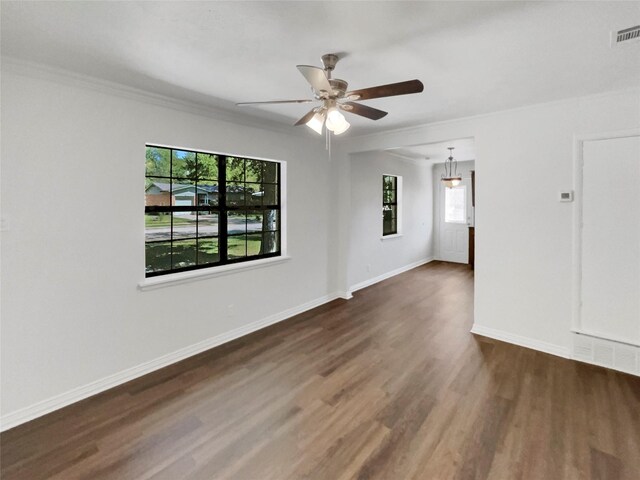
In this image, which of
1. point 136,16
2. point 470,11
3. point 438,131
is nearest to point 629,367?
Answer: point 438,131

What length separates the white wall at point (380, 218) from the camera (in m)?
5.73

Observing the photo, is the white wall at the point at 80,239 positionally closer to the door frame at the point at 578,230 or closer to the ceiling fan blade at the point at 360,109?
the ceiling fan blade at the point at 360,109

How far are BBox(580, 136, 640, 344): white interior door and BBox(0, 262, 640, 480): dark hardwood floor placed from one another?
48 centimetres

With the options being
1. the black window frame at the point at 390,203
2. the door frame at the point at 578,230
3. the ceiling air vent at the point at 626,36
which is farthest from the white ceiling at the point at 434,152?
the ceiling air vent at the point at 626,36

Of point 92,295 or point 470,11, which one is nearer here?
point 470,11

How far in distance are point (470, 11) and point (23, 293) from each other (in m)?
3.39

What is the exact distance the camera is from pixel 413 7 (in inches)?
65.4

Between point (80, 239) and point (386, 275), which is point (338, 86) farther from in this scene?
point (386, 275)

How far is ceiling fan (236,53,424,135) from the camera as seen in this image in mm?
1865

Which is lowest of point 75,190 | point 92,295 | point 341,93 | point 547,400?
point 547,400

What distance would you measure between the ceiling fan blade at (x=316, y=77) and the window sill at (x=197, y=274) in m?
2.24

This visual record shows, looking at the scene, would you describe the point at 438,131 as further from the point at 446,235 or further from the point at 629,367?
the point at 446,235

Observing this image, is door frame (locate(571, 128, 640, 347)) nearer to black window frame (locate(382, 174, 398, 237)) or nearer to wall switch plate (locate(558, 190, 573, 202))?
wall switch plate (locate(558, 190, 573, 202))

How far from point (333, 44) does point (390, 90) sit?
18.9 inches
